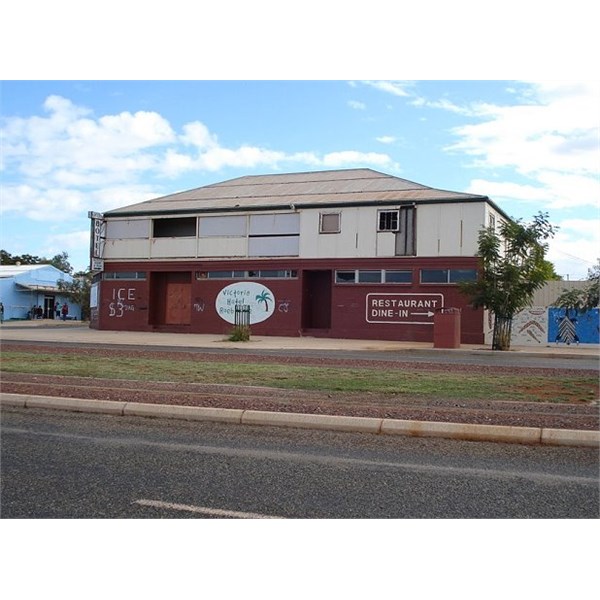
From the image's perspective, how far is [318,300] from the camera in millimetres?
31750

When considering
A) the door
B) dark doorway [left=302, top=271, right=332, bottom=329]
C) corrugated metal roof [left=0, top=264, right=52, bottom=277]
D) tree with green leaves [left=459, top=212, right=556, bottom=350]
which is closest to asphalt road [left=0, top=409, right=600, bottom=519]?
tree with green leaves [left=459, top=212, right=556, bottom=350]

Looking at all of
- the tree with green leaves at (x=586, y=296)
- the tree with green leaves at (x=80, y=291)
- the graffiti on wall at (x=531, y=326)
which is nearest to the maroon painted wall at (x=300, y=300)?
the graffiti on wall at (x=531, y=326)

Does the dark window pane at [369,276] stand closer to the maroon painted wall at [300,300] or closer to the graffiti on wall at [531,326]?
the maroon painted wall at [300,300]

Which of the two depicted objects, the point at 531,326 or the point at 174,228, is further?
the point at 174,228

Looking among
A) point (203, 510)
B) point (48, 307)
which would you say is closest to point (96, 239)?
point (48, 307)

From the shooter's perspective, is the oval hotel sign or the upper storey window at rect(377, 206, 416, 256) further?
the oval hotel sign

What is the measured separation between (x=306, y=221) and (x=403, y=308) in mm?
6227

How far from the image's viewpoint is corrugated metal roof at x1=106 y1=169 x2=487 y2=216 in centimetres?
2998

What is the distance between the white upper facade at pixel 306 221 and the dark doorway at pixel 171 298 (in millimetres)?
1272

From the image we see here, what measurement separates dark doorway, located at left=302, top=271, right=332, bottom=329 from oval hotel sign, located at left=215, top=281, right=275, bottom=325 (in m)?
1.82

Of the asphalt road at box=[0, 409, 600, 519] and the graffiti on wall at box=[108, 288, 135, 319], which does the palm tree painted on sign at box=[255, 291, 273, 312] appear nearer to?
the graffiti on wall at box=[108, 288, 135, 319]

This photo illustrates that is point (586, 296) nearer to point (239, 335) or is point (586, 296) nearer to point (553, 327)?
point (239, 335)

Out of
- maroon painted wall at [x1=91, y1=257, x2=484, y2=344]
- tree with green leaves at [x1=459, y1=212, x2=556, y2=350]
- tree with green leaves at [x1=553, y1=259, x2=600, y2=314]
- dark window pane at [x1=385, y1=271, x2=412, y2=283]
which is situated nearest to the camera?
tree with green leaves at [x1=553, y1=259, x2=600, y2=314]

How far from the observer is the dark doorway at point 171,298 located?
3384cm
